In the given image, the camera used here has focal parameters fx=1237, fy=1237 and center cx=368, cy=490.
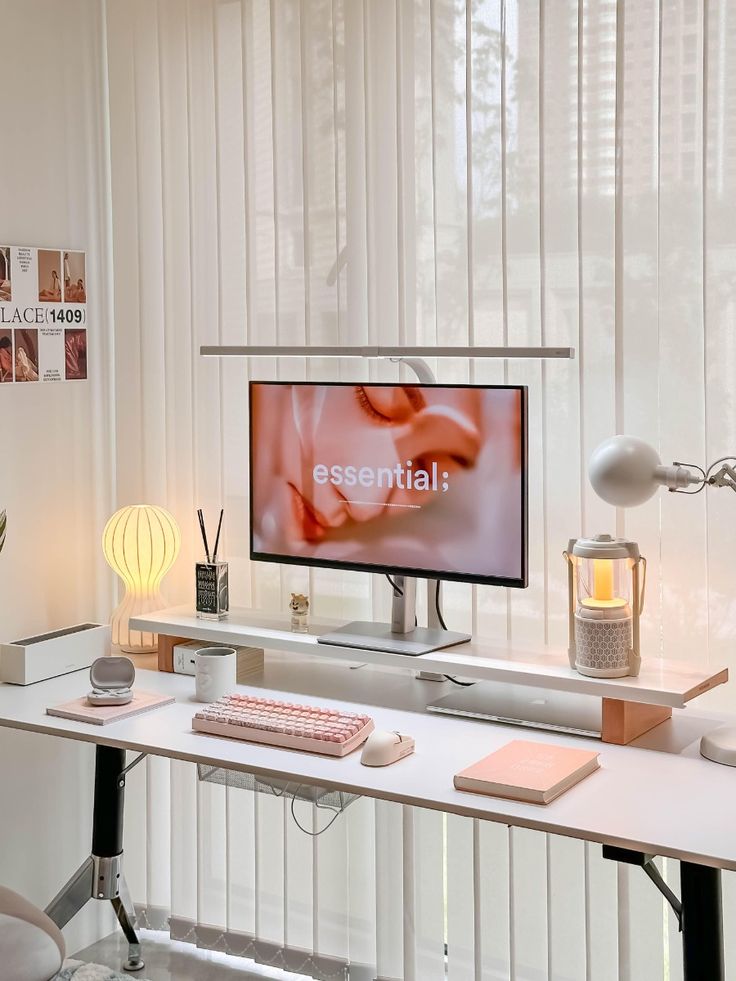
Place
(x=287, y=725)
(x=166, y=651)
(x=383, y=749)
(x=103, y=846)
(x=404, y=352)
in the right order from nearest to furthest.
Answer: (x=383, y=749), (x=287, y=725), (x=404, y=352), (x=166, y=651), (x=103, y=846)

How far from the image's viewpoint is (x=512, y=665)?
7.26 feet

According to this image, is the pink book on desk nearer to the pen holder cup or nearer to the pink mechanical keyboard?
the pink mechanical keyboard

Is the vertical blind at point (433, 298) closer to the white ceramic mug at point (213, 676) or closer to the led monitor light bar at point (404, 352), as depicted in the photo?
the led monitor light bar at point (404, 352)

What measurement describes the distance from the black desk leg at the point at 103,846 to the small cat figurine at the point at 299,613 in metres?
0.52

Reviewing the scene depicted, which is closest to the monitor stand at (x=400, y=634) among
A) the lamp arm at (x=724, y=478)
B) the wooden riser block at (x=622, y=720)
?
the wooden riser block at (x=622, y=720)

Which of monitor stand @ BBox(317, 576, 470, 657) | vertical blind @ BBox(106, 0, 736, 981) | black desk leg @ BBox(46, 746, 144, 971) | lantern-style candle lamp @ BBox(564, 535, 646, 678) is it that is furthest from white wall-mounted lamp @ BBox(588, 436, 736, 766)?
black desk leg @ BBox(46, 746, 144, 971)

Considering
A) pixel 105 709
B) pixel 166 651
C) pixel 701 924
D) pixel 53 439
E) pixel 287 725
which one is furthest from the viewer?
pixel 53 439

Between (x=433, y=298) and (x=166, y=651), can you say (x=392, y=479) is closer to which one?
(x=433, y=298)

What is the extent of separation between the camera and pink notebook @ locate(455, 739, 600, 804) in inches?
72.5

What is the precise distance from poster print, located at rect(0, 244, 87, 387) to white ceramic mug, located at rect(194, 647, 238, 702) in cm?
82

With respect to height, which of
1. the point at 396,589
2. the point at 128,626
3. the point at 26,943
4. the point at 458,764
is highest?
the point at 396,589

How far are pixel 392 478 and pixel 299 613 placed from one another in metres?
0.34

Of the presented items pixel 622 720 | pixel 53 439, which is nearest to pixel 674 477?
pixel 622 720

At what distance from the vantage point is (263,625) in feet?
8.36
